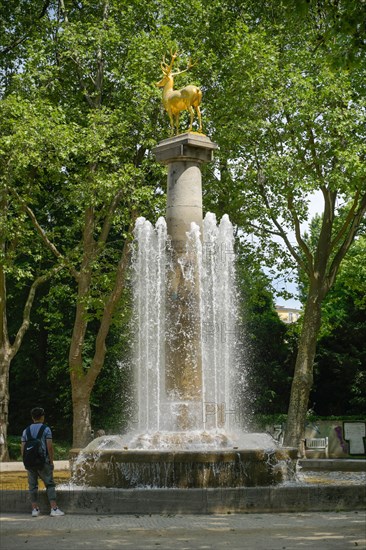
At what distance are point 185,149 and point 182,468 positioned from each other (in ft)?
19.8

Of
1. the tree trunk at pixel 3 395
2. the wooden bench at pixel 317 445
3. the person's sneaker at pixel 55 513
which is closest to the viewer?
the person's sneaker at pixel 55 513

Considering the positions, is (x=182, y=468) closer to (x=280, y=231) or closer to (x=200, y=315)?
(x=200, y=315)

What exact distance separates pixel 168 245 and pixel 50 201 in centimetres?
1430

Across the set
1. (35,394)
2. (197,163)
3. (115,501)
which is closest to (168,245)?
(197,163)

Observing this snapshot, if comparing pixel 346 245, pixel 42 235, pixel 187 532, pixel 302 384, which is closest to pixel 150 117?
pixel 42 235

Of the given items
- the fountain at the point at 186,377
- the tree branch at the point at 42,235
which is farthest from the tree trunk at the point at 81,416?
the fountain at the point at 186,377

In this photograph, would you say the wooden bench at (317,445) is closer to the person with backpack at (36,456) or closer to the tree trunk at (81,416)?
the tree trunk at (81,416)

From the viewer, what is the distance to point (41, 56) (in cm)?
2556

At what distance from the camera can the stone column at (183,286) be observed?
14273 mm

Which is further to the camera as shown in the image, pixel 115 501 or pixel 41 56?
pixel 41 56

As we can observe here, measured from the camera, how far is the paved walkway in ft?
28.3

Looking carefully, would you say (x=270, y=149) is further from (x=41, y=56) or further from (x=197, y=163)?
(x=197, y=163)

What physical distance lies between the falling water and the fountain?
2 cm

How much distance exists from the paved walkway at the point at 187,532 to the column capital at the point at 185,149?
6.91 meters
